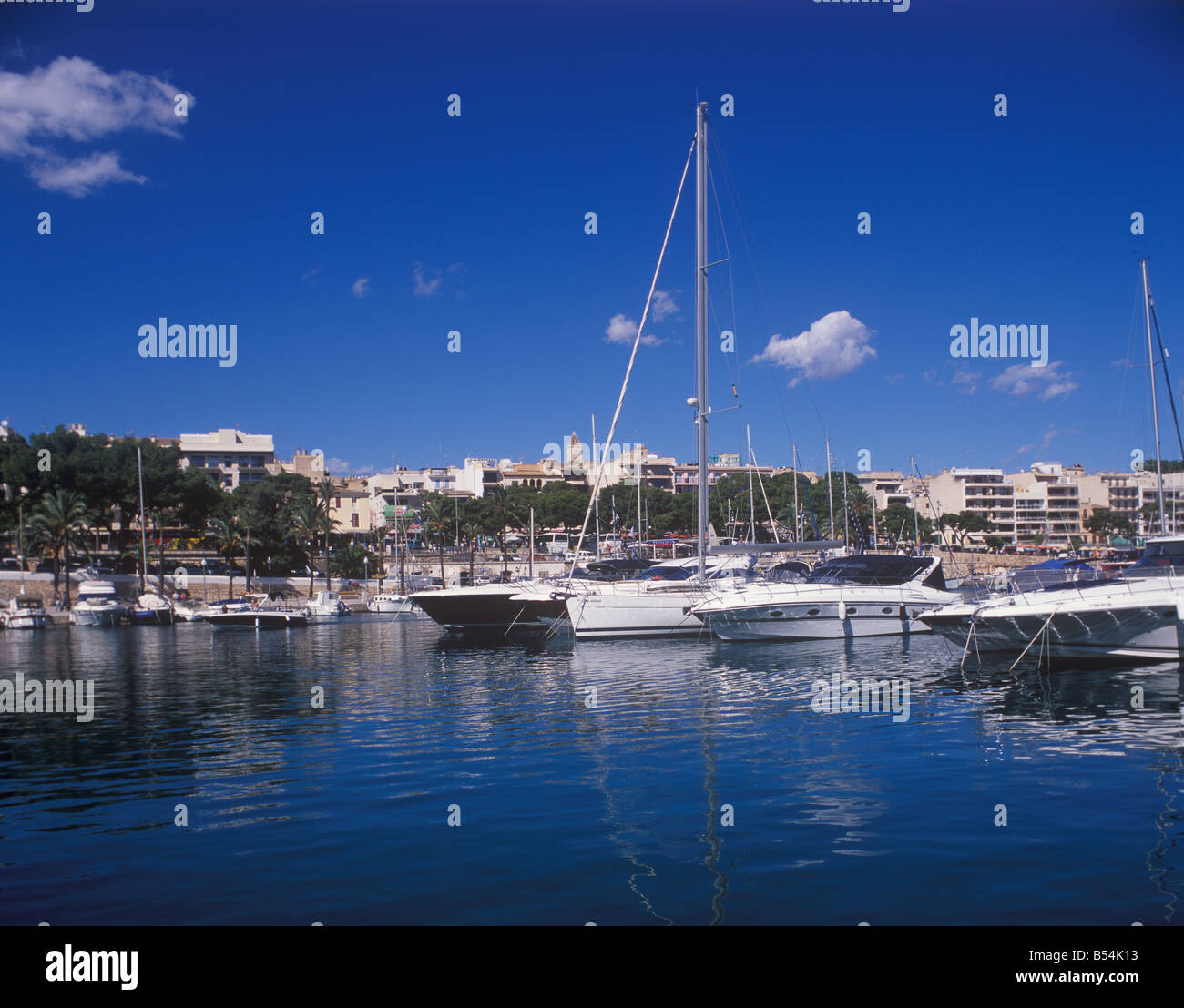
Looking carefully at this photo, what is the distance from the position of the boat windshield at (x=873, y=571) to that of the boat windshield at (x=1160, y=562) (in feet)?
32.3

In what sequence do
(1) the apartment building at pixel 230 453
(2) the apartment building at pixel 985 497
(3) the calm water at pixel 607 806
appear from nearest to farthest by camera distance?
(3) the calm water at pixel 607 806 → (1) the apartment building at pixel 230 453 → (2) the apartment building at pixel 985 497

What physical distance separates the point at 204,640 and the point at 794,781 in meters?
42.0

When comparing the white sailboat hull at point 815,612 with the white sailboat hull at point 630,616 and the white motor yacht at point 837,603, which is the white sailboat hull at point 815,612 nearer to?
the white motor yacht at point 837,603

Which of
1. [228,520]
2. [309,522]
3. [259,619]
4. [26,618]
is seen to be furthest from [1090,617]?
[228,520]

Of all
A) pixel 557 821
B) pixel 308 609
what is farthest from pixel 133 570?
pixel 557 821

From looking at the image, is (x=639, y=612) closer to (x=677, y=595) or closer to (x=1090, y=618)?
(x=677, y=595)

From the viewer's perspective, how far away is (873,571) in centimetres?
3644

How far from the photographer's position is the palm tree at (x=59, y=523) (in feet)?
233

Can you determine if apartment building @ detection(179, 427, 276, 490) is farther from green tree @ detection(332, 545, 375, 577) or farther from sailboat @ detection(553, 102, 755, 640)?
sailboat @ detection(553, 102, 755, 640)

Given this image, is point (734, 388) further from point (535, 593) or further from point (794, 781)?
point (794, 781)

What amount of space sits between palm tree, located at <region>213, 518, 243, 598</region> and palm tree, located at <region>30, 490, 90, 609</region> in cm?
1199

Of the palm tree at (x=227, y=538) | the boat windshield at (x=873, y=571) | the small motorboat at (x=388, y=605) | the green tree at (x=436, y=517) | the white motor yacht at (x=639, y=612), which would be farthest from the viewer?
the green tree at (x=436, y=517)

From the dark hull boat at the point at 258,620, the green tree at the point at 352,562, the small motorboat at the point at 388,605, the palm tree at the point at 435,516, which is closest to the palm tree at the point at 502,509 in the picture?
the palm tree at the point at 435,516

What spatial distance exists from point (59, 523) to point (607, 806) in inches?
2789
